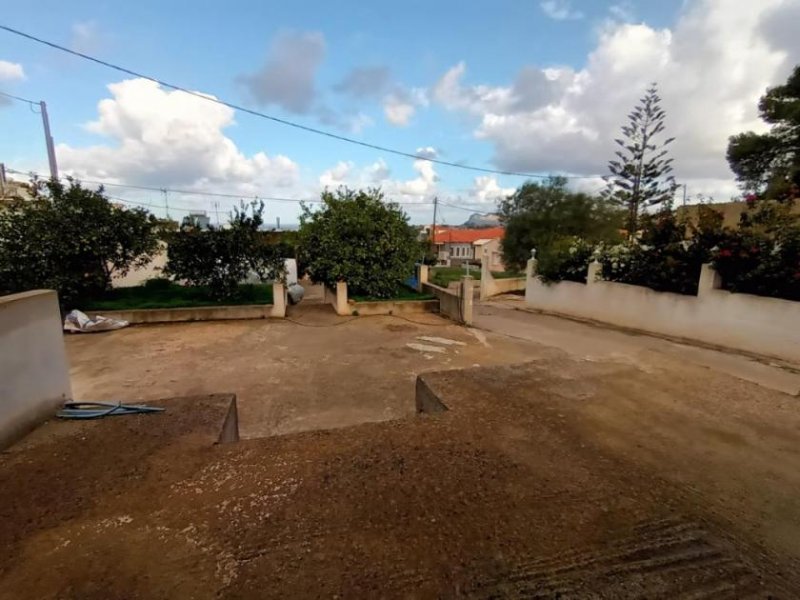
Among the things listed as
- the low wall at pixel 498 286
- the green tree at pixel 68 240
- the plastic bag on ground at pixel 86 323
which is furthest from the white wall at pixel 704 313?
the plastic bag on ground at pixel 86 323

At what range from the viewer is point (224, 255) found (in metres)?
9.98

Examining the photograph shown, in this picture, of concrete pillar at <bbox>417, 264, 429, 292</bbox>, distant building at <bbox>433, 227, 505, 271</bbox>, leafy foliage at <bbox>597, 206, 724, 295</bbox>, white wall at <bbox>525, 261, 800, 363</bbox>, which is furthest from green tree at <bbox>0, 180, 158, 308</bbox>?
distant building at <bbox>433, 227, 505, 271</bbox>

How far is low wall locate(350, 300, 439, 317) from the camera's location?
10727 millimetres

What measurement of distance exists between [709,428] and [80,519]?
3724 millimetres

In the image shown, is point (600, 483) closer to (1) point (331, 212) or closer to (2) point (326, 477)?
(2) point (326, 477)

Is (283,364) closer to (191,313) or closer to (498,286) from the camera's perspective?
(191,313)

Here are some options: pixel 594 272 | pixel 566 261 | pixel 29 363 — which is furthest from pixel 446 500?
pixel 566 261

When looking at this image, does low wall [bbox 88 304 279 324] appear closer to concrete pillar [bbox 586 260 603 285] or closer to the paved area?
the paved area

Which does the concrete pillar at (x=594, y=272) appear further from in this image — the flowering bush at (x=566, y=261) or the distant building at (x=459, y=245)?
the distant building at (x=459, y=245)

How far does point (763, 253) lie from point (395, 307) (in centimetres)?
769

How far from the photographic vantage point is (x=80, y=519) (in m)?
1.78

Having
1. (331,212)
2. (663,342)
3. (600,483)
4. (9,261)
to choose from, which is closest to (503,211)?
(331,212)

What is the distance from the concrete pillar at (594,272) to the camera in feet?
33.4

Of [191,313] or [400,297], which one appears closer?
[191,313]
